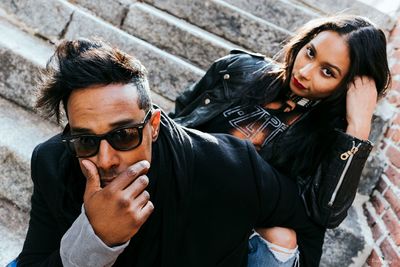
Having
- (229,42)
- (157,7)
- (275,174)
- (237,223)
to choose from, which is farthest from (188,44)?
(237,223)

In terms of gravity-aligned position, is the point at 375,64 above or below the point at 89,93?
above

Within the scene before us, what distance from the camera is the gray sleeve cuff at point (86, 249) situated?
4.05 ft

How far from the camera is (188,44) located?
9.72ft

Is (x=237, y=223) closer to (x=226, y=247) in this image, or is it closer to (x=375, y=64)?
(x=226, y=247)

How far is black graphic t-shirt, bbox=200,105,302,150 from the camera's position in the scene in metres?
2.02

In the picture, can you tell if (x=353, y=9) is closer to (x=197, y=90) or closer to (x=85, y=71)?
(x=197, y=90)

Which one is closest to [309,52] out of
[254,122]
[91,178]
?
[254,122]

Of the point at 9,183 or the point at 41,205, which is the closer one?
the point at 41,205

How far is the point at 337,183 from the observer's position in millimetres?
1786

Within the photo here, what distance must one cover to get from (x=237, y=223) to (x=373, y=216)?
1.23m

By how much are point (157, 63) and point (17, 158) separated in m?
1.12

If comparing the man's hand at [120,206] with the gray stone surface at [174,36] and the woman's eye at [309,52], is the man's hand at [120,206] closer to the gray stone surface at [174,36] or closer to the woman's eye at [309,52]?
the woman's eye at [309,52]

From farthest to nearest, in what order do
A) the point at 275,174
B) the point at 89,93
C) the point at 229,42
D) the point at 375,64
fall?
1. the point at 229,42
2. the point at 375,64
3. the point at 275,174
4. the point at 89,93

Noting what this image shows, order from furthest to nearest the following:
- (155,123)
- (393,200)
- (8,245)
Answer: (393,200) → (8,245) → (155,123)
